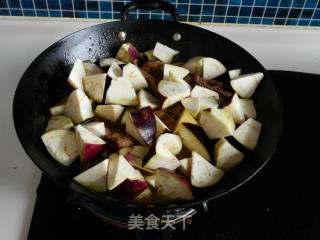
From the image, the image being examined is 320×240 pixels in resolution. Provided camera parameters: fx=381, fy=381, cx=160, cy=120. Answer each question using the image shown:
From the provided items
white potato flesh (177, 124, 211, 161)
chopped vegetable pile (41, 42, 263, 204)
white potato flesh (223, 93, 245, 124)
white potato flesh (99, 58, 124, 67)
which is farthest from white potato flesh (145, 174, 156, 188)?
white potato flesh (99, 58, 124, 67)

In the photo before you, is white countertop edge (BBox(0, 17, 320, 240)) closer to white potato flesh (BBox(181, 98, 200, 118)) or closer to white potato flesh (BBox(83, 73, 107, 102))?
white potato flesh (BBox(83, 73, 107, 102))

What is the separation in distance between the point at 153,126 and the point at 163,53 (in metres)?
0.27

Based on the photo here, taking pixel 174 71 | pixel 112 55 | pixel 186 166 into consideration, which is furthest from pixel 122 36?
pixel 186 166

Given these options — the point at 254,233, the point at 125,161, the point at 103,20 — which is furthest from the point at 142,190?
the point at 103,20

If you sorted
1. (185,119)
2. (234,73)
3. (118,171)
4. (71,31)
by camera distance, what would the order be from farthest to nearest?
1. (71,31)
2. (234,73)
3. (185,119)
4. (118,171)

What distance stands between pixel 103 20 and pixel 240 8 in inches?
15.2

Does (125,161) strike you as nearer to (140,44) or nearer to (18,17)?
(140,44)

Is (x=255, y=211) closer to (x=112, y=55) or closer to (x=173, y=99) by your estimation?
(x=173, y=99)

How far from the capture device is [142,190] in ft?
2.23

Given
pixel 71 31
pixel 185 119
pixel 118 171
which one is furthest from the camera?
pixel 71 31

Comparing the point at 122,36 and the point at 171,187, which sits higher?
the point at 122,36

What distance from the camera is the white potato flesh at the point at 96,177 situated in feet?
2.24

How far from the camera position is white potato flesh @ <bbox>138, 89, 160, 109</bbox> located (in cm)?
82

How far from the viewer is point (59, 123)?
2.60 ft
